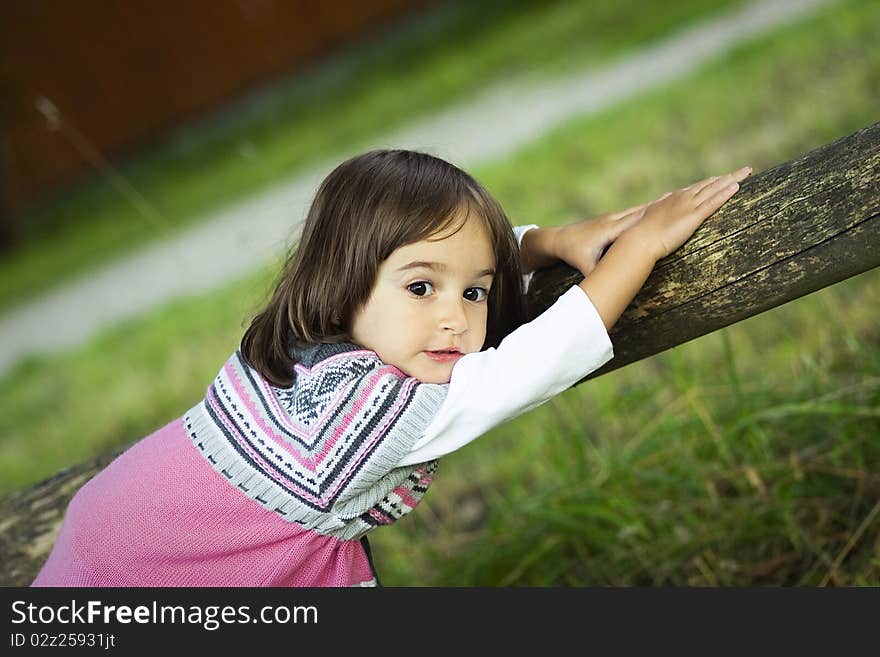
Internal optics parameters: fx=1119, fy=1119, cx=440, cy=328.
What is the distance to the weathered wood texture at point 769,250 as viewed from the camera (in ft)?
5.16

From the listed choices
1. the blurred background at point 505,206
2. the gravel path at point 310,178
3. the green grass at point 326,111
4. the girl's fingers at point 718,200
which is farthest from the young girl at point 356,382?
the green grass at point 326,111

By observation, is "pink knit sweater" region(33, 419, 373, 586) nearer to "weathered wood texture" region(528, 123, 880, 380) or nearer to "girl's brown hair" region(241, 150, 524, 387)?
"girl's brown hair" region(241, 150, 524, 387)

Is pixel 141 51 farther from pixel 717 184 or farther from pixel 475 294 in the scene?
pixel 717 184

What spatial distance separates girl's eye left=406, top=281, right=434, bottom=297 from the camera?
1677 millimetres

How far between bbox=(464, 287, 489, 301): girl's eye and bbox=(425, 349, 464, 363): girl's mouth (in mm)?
97

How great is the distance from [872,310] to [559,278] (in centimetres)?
144

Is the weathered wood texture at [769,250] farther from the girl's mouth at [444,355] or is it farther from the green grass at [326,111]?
the green grass at [326,111]

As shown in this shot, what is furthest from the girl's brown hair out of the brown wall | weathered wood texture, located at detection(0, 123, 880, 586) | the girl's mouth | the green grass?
the brown wall

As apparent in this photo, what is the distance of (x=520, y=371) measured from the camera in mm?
1587

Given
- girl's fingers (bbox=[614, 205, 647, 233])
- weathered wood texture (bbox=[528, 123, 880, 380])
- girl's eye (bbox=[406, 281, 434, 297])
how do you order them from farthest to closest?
girl's fingers (bbox=[614, 205, 647, 233]), girl's eye (bbox=[406, 281, 434, 297]), weathered wood texture (bbox=[528, 123, 880, 380])

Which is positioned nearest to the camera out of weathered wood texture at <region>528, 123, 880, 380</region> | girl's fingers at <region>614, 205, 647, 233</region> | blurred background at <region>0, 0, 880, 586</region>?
weathered wood texture at <region>528, 123, 880, 380</region>

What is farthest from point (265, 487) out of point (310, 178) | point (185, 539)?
point (310, 178)

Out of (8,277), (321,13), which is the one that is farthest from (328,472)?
(321,13)

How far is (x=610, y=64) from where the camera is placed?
6.72 meters
